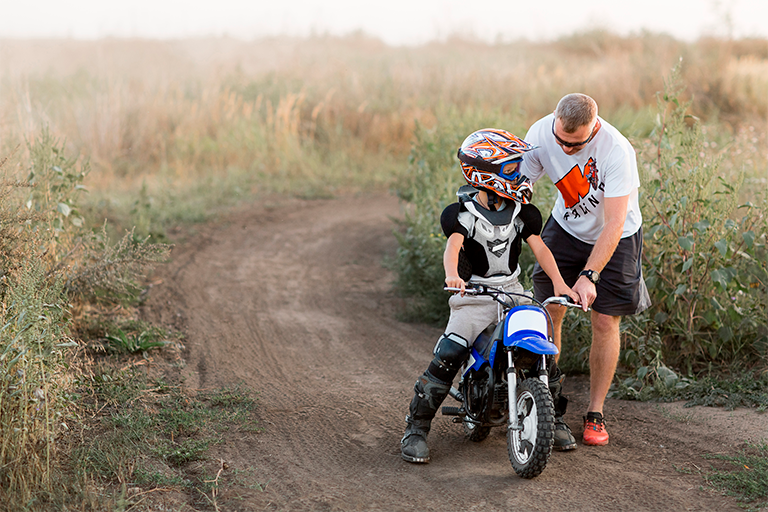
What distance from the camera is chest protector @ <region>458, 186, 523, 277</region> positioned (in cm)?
368

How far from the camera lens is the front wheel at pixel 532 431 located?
331cm

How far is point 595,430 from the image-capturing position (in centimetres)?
406

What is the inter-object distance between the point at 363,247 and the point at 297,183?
12.7ft

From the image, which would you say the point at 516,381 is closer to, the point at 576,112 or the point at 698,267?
the point at 576,112

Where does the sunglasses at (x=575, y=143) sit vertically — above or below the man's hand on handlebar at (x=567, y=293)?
above

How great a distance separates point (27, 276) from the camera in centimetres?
357

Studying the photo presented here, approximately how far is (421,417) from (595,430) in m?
1.06

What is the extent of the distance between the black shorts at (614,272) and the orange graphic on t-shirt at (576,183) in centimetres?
25

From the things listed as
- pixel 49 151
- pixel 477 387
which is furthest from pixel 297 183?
pixel 477 387

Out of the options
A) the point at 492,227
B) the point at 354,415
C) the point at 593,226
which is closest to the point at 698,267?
the point at 593,226

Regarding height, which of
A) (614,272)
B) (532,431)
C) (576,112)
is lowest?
(532,431)

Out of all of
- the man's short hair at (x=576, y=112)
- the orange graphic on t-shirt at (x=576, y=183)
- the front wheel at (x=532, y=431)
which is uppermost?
the man's short hair at (x=576, y=112)

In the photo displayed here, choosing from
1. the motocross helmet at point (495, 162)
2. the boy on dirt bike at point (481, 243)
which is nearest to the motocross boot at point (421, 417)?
the boy on dirt bike at point (481, 243)

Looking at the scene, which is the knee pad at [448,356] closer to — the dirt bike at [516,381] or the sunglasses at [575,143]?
the dirt bike at [516,381]
